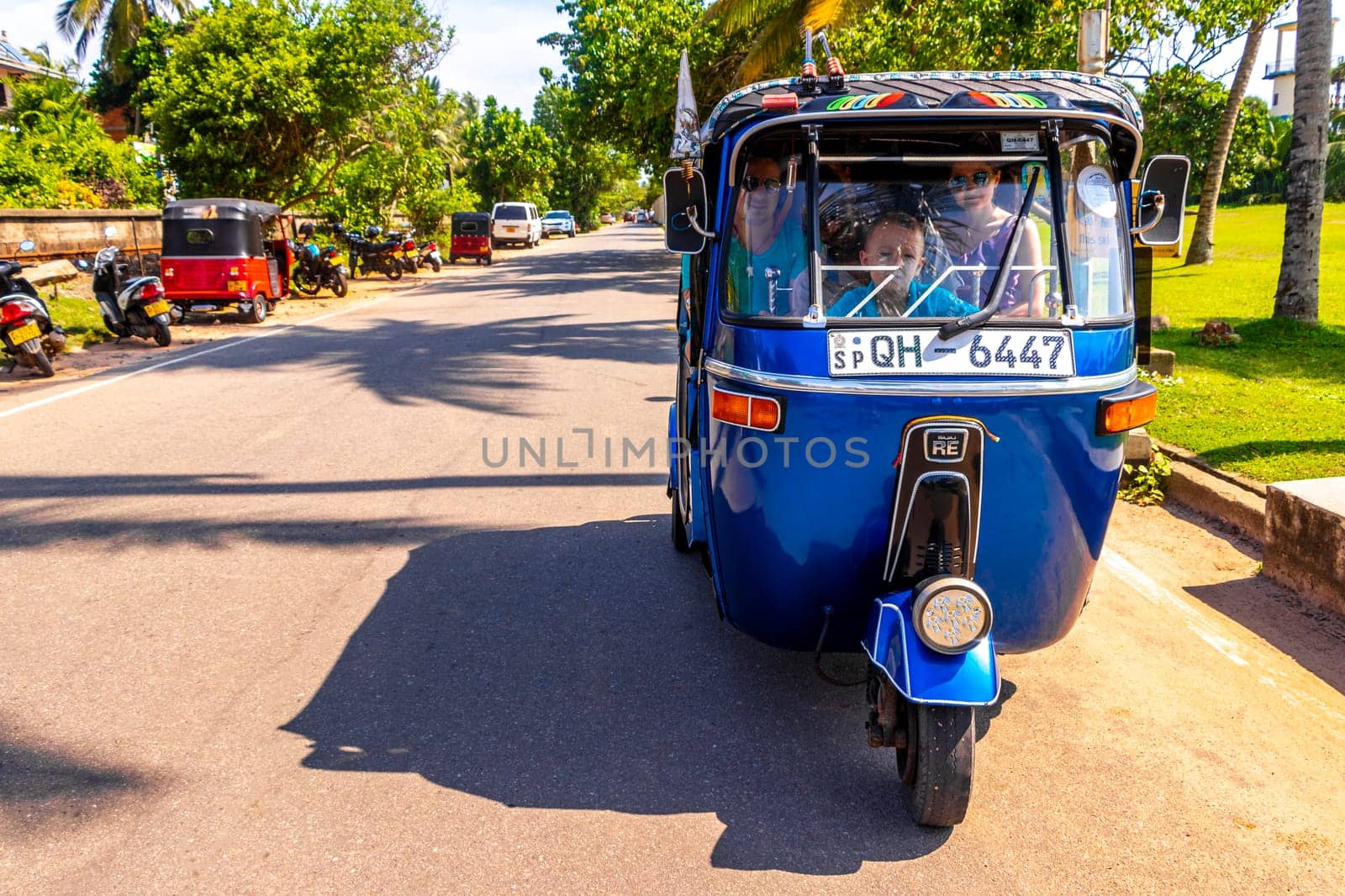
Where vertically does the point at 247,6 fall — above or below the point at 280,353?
above

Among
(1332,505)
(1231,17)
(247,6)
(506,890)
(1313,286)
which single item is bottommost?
(506,890)

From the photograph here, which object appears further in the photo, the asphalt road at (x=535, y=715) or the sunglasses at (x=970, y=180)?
the sunglasses at (x=970, y=180)

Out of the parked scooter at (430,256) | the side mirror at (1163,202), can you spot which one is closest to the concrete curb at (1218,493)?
the side mirror at (1163,202)

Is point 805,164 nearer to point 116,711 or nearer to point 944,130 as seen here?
point 944,130

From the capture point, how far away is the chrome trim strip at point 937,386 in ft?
10.8

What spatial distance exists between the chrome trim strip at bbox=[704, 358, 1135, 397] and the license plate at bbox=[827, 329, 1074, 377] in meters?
0.02

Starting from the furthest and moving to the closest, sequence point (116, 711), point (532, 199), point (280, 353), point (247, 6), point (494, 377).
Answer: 1. point (532, 199)
2. point (247, 6)
3. point (280, 353)
4. point (494, 377)
5. point (116, 711)

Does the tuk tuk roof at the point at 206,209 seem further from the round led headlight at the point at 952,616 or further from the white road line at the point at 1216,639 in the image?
the round led headlight at the point at 952,616

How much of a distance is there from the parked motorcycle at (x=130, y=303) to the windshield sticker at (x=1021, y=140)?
1345 cm

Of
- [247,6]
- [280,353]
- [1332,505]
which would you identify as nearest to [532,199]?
[247,6]

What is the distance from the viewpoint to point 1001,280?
349 centimetres

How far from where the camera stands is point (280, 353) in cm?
1326

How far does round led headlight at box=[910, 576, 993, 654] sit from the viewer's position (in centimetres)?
320

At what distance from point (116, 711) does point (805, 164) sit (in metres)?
3.29
